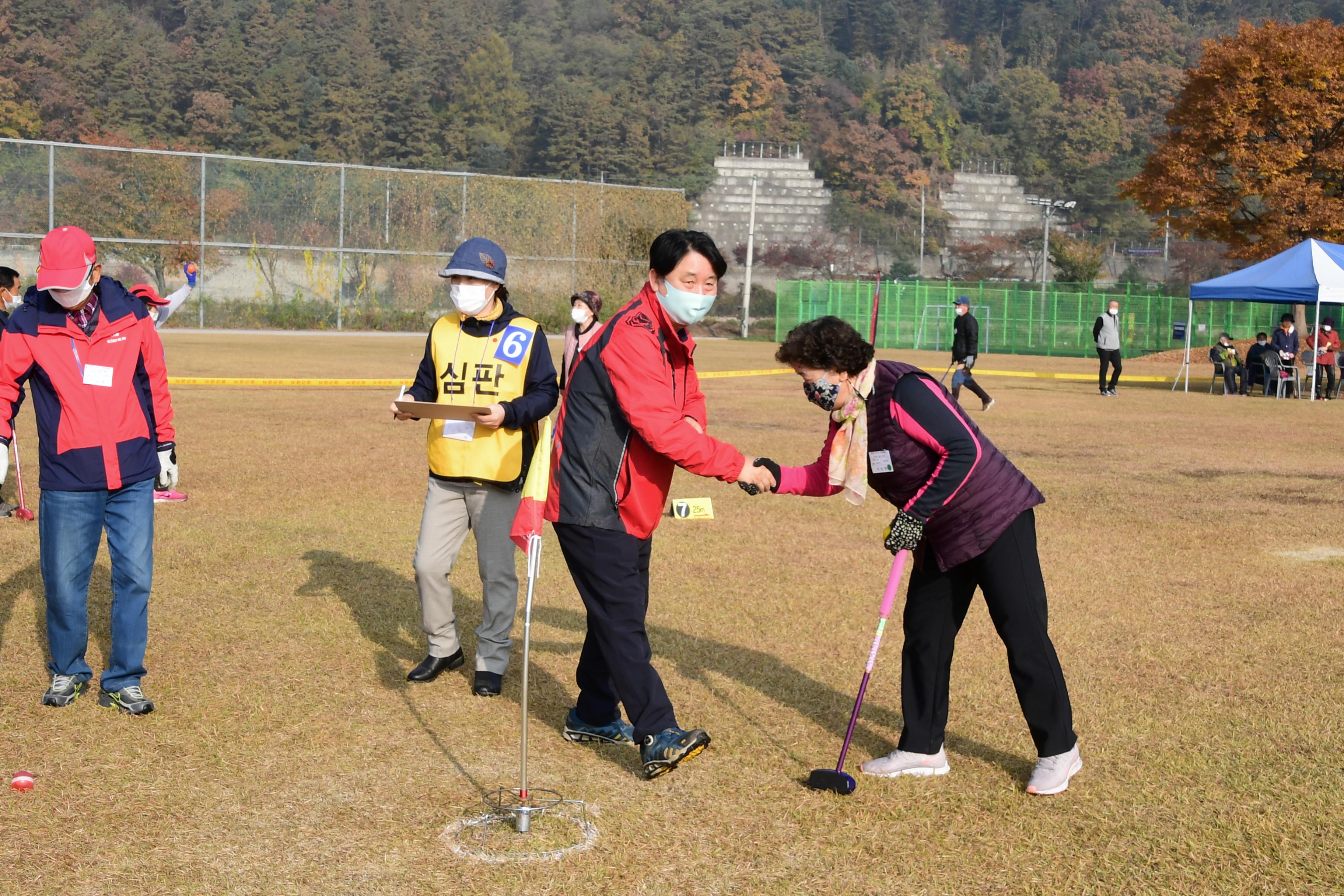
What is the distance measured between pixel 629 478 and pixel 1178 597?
469 cm

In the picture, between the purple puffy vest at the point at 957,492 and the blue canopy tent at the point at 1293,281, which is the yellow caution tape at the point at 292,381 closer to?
the blue canopy tent at the point at 1293,281

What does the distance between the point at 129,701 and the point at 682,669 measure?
244 centimetres

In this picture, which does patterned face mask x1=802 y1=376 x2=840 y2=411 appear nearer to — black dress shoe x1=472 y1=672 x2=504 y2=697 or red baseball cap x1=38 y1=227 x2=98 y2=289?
black dress shoe x1=472 y1=672 x2=504 y2=697

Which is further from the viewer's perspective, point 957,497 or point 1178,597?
point 1178,597

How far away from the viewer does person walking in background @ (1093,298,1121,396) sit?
25.9m

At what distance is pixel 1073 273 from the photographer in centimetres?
7925

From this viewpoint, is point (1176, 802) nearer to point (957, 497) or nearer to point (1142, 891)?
point (1142, 891)

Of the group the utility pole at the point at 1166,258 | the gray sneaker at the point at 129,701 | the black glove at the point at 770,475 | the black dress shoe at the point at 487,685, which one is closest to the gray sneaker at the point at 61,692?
the gray sneaker at the point at 129,701

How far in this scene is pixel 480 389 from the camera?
6.04m

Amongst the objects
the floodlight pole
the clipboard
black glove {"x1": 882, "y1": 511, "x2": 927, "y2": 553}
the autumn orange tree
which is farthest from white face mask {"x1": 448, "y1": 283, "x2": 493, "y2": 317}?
the autumn orange tree

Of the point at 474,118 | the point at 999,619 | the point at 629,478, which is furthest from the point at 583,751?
the point at 474,118

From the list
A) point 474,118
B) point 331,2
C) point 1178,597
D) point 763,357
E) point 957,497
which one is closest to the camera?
point 957,497

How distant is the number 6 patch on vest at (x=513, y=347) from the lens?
6.06 m

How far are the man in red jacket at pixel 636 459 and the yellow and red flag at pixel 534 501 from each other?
4.6 inches
